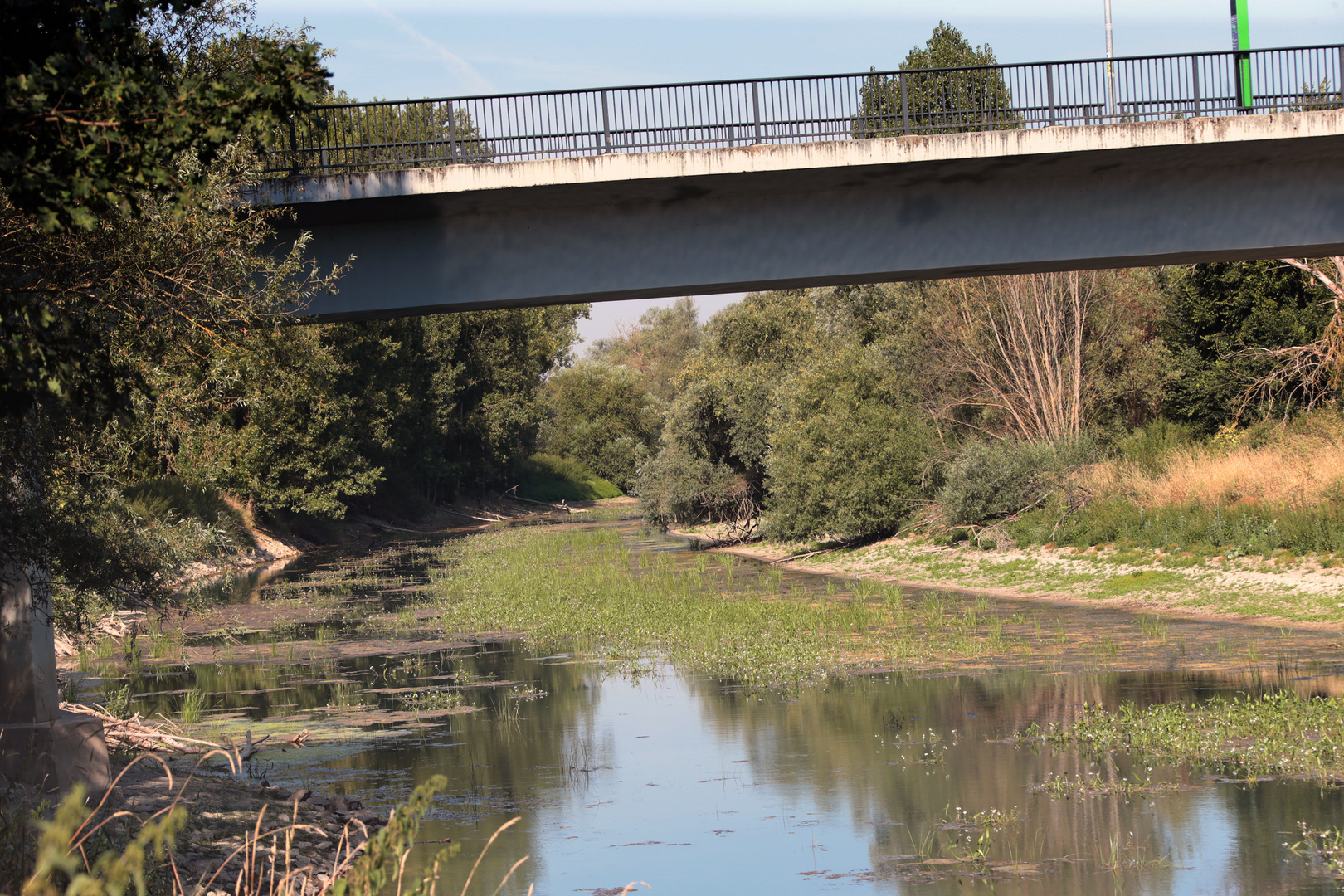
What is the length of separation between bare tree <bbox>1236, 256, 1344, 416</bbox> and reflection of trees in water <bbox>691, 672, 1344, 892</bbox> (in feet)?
53.8

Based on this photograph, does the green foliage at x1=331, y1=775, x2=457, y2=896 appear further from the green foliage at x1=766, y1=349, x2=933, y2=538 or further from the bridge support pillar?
the green foliage at x1=766, y1=349, x2=933, y2=538

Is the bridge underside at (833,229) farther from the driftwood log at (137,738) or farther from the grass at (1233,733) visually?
the grass at (1233,733)

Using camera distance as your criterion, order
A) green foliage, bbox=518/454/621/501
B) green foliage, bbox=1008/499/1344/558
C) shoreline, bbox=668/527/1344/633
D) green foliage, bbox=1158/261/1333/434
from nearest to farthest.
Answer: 1. shoreline, bbox=668/527/1344/633
2. green foliage, bbox=1008/499/1344/558
3. green foliage, bbox=1158/261/1333/434
4. green foliage, bbox=518/454/621/501

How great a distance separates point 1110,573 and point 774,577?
8.66 m

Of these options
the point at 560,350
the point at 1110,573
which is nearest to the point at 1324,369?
the point at 1110,573

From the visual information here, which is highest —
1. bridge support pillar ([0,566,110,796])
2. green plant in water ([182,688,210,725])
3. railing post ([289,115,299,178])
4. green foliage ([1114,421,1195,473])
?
railing post ([289,115,299,178])

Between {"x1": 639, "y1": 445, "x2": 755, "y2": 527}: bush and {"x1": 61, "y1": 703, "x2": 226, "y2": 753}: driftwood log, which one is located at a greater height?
{"x1": 639, "y1": 445, "x2": 755, "y2": 527}: bush

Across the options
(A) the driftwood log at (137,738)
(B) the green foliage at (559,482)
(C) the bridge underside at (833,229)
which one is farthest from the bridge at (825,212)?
(B) the green foliage at (559,482)

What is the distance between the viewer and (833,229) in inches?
734

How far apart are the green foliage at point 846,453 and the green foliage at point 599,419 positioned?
189 feet

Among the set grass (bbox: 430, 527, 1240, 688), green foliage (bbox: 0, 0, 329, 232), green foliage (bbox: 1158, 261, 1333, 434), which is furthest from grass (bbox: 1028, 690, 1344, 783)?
green foliage (bbox: 1158, 261, 1333, 434)

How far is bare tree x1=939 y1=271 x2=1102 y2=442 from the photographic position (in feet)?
113

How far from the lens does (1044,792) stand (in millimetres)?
10641

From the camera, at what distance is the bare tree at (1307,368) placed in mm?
28500
